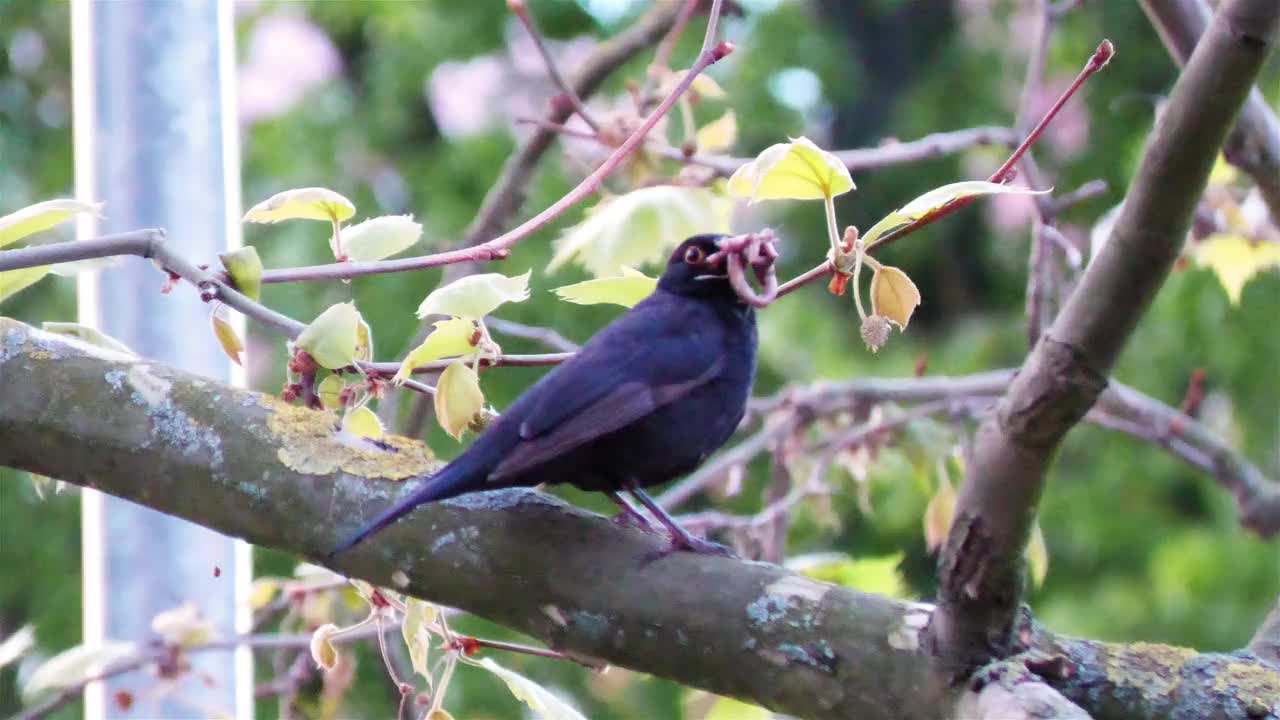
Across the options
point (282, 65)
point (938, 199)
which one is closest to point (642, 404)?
point (938, 199)

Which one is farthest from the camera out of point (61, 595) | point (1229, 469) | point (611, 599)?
point (61, 595)

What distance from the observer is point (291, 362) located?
129 cm

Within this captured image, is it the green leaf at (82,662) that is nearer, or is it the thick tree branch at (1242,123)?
the green leaf at (82,662)

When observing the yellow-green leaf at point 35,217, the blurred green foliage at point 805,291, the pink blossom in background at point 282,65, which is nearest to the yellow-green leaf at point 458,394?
the yellow-green leaf at point 35,217

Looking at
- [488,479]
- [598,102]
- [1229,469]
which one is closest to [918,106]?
[598,102]

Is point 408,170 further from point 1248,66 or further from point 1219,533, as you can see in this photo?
point 1248,66

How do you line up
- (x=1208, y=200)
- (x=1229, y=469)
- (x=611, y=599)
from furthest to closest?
1. (x=1229, y=469)
2. (x=1208, y=200)
3. (x=611, y=599)

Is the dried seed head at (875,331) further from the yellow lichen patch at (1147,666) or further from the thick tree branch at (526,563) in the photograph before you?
the yellow lichen patch at (1147,666)

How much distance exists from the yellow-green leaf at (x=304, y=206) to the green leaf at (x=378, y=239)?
26 mm

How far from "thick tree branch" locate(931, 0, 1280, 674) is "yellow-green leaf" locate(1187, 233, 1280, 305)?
132 cm

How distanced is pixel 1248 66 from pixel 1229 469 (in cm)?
200

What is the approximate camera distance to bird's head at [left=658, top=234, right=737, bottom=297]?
5.48 ft

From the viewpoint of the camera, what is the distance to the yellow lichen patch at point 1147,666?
114cm

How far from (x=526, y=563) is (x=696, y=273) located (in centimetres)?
58
